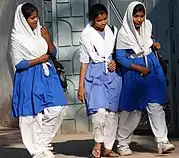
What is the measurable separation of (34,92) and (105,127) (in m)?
0.97

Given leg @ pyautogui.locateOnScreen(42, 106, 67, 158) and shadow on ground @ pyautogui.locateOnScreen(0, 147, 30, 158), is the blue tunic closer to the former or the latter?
leg @ pyautogui.locateOnScreen(42, 106, 67, 158)

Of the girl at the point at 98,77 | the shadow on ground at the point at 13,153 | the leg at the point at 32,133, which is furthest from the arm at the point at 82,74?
the shadow on ground at the point at 13,153

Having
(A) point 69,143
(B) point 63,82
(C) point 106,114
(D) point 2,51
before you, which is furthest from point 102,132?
(D) point 2,51

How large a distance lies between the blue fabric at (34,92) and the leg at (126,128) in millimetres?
845

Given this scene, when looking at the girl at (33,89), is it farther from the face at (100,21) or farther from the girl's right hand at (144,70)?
the girl's right hand at (144,70)

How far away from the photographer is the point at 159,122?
788 cm

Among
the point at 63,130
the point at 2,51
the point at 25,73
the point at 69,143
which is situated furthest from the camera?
the point at 2,51

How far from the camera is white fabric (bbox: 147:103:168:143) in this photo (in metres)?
7.86

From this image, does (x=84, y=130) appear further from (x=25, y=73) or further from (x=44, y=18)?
(x=25, y=73)

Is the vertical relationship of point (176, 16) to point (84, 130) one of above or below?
above

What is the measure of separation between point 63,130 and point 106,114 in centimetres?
229

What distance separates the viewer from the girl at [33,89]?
24.6 feet

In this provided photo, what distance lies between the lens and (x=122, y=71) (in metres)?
8.00

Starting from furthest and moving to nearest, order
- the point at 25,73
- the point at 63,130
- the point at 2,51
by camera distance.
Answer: the point at 2,51 → the point at 63,130 → the point at 25,73
